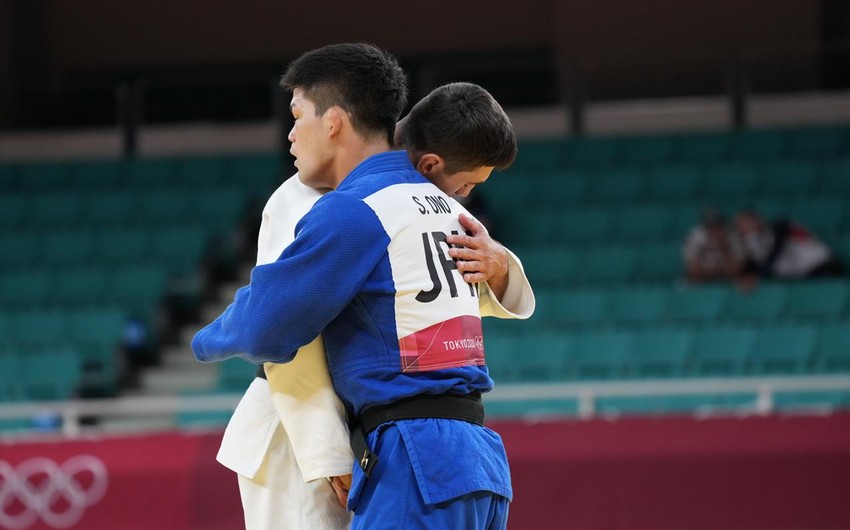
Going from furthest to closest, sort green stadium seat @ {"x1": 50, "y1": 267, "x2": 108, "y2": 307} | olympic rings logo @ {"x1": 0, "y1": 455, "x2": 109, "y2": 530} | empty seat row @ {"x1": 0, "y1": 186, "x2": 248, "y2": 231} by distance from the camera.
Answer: empty seat row @ {"x1": 0, "y1": 186, "x2": 248, "y2": 231}, green stadium seat @ {"x1": 50, "y1": 267, "x2": 108, "y2": 307}, olympic rings logo @ {"x1": 0, "y1": 455, "x2": 109, "y2": 530}

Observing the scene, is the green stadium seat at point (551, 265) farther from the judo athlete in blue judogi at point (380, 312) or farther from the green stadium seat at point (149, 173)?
the judo athlete in blue judogi at point (380, 312)

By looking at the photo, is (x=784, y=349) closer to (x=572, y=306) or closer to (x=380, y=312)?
(x=572, y=306)

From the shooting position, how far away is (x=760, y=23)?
1302 centimetres

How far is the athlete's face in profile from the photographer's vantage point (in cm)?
266

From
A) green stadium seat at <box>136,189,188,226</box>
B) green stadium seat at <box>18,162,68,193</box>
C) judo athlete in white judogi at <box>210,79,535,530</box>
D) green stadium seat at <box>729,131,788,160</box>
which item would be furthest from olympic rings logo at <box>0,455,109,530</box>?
green stadium seat at <box>729,131,788,160</box>

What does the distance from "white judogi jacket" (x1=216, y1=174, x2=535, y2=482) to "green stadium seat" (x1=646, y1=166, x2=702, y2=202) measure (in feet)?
27.4

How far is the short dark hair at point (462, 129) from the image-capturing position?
266cm

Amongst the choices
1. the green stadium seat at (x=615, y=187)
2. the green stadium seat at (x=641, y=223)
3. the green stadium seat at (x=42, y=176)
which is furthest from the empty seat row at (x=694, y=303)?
the green stadium seat at (x=42, y=176)

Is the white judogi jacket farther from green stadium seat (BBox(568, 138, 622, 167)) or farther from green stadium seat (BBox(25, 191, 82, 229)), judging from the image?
green stadium seat (BBox(25, 191, 82, 229))

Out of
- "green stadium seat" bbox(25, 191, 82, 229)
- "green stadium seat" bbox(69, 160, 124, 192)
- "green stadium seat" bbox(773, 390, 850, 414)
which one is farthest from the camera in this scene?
"green stadium seat" bbox(69, 160, 124, 192)

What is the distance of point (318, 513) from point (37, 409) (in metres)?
4.78

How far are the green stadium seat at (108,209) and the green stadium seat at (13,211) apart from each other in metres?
0.58

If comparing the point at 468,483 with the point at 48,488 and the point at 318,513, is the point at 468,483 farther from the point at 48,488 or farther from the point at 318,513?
the point at 48,488

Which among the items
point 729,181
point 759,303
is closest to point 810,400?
point 759,303
